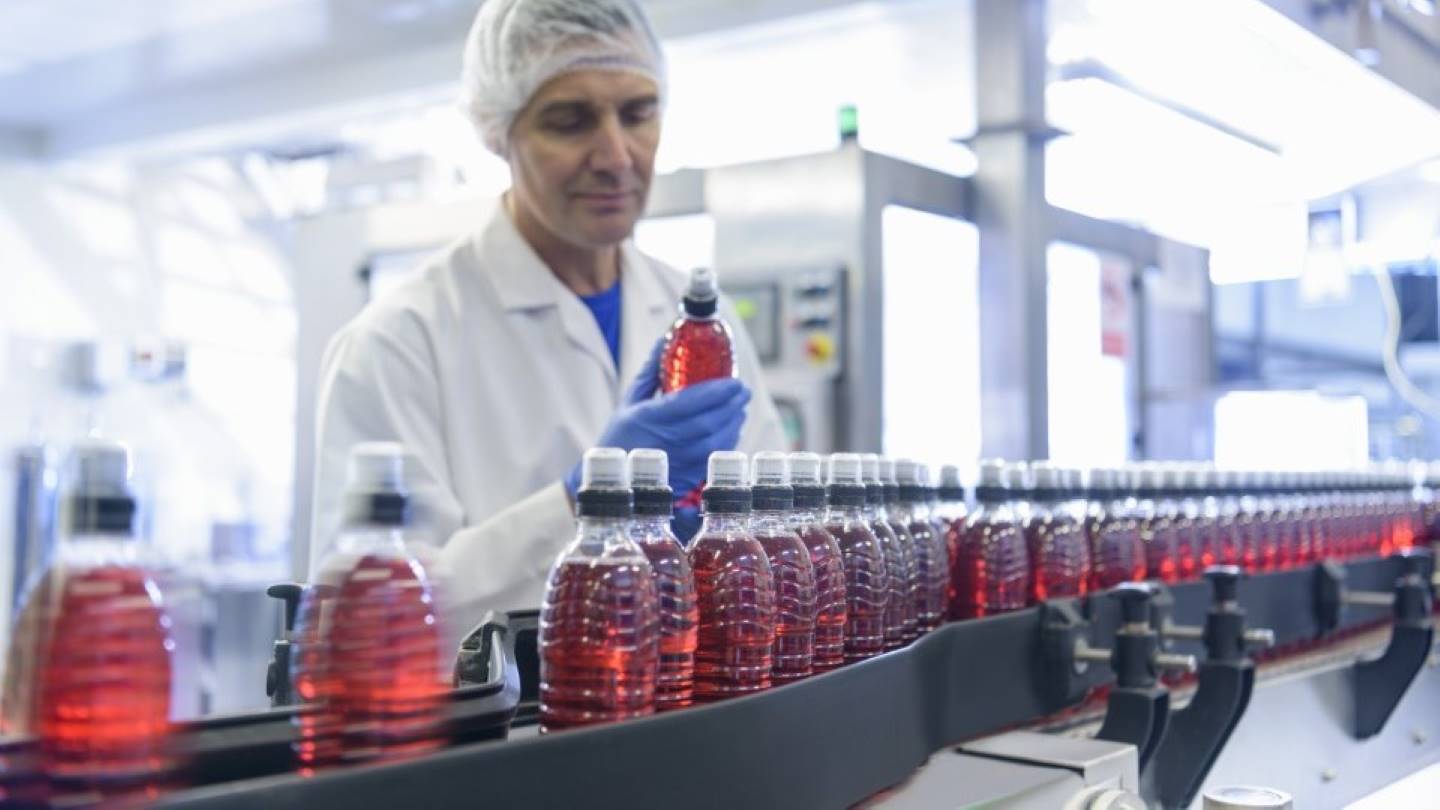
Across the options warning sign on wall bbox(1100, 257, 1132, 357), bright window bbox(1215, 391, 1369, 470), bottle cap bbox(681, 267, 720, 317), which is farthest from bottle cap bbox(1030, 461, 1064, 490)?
bright window bbox(1215, 391, 1369, 470)

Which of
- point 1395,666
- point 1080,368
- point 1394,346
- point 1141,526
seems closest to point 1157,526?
point 1141,526

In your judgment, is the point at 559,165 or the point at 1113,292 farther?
the point at 1113,292

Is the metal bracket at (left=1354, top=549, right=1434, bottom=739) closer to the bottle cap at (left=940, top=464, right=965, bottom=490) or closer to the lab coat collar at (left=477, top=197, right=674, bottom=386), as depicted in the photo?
the bottle cap at (left=940, top=464, right=965, bottom=490)

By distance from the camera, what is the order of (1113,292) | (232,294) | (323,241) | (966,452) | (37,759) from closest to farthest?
1. (37,759)
2. (966,452)
3. (1113,292)
4. (323,241)
5. (232,294)

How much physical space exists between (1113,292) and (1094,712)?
233 centimetres

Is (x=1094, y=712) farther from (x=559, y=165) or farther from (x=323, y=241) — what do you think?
(x=323, y=241)

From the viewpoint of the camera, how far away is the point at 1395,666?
195 cm

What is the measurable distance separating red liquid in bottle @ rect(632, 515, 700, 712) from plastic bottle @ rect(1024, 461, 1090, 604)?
65cm

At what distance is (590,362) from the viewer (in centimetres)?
202

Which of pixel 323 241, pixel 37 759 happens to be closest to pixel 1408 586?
pixel 37 759

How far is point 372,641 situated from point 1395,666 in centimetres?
178

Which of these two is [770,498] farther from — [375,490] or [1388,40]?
[1388,40]

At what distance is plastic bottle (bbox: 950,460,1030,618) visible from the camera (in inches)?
52.1

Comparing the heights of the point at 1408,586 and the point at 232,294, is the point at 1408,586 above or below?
below
